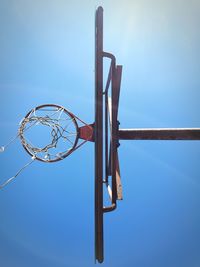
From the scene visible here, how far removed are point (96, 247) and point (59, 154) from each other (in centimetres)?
172

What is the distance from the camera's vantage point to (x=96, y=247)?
124 inches

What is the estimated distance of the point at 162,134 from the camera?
A: 3797 mm

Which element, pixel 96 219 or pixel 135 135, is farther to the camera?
pixel 135 135

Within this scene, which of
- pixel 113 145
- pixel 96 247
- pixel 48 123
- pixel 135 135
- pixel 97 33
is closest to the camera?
pixel 97 33

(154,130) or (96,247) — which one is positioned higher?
(154,130)

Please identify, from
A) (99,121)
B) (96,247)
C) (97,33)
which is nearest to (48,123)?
(99,121)

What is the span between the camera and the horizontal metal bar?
3742 mm

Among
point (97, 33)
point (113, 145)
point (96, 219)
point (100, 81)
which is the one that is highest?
point (97, 33)

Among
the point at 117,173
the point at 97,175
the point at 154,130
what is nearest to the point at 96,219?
the point at 97,175

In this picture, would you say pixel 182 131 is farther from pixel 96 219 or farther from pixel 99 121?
pixel 96 219

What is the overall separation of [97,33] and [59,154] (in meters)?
2.21

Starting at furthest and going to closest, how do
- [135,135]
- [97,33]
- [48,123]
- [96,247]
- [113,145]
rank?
[48,123] → [135,135] → [113,145] → [96,247] → [97,33]

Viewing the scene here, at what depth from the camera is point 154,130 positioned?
12.6 ft

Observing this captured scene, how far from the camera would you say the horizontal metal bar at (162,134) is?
3.74 metres
